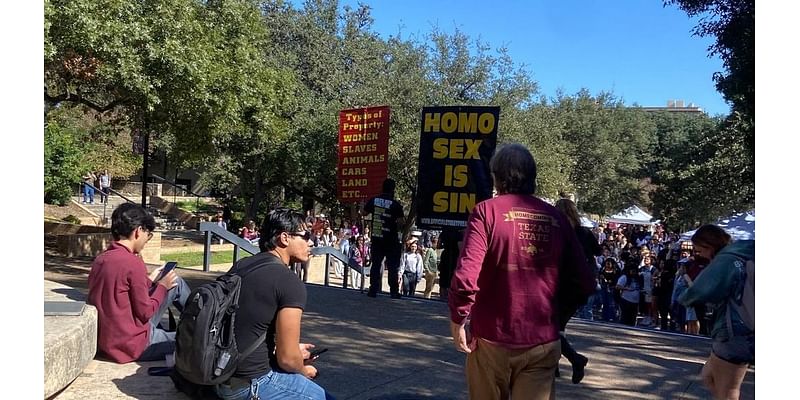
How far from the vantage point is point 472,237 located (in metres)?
2.91

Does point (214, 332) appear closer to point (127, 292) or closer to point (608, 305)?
point (127, 292)

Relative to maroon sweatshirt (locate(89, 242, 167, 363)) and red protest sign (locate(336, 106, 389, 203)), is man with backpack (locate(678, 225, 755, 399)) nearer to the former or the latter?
maroon sweatshirt (locate(89, 242, 167, 363))

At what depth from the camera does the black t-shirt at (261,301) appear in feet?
10.9

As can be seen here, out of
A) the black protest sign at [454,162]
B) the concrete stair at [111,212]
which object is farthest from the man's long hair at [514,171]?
the concrete stair at [111,212]

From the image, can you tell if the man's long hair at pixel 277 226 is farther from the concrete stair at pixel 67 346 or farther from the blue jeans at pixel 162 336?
the blue jeans at pixel 162 336

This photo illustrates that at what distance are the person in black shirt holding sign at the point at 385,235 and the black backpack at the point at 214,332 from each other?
5702mm

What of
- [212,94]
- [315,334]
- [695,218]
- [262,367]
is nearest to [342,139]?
[212,94]

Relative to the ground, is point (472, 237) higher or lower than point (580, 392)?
higher

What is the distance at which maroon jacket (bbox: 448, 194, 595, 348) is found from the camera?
9.60 ft

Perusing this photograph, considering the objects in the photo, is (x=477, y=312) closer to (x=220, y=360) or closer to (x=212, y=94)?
(x=220, y=360)

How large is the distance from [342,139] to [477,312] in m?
8.63

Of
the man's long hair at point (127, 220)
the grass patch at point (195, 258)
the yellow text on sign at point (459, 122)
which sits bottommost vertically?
the grass patch at point (195, 258)

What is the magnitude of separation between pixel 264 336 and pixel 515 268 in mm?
1316

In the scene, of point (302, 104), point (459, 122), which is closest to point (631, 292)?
point (459, 122)
